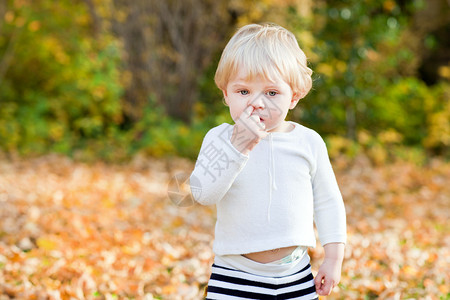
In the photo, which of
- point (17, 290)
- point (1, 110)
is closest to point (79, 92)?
point (1, 110)

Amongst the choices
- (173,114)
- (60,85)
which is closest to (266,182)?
(173,114)

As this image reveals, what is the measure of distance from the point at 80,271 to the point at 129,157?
446cm

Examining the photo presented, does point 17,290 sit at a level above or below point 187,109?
below

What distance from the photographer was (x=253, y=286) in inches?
67.2

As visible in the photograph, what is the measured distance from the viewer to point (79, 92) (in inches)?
337

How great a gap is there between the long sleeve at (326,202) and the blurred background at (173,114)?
2.25 m

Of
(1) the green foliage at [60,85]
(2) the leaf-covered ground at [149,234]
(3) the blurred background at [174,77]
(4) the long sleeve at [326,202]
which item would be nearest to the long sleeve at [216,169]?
(4) the long sleeve at [326,202]

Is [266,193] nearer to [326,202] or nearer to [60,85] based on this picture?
[326,202]

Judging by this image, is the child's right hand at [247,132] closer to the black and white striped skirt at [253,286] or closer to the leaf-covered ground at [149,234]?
the black and white striped skirt at [253,286]

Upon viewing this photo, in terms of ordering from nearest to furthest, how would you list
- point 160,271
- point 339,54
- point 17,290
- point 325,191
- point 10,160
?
1. point 325,191
2. point 17,290
3. point 160,271
4. point 10,160
5. point 339,54

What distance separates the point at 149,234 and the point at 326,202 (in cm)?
290

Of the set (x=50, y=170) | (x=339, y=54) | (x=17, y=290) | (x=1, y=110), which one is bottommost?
(x=17, y=290)

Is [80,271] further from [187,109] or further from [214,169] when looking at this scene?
[187,109]

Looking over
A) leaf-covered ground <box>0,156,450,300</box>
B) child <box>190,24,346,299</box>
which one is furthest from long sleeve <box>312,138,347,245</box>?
leaf-covered ground <box>0,156,450,300</box>
